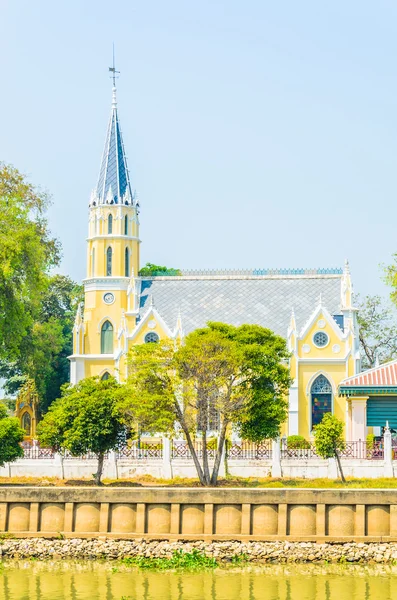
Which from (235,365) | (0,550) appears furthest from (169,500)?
(235,365)

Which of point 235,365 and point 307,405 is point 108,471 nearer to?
point 235,365

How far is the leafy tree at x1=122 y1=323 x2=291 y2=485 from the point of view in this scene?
1575 inches

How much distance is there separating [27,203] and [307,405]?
615 inches

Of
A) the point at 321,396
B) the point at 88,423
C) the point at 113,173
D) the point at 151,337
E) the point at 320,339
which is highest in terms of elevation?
the point at 113,173

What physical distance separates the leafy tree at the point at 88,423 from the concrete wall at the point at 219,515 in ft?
26.3

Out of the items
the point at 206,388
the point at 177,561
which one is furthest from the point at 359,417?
the point at 177,561

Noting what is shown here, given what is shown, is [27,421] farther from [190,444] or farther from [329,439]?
[329,439]

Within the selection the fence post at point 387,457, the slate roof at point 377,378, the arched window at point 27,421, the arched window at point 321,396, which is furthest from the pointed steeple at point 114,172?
the fence post at point 387,457

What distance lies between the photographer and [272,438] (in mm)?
42031

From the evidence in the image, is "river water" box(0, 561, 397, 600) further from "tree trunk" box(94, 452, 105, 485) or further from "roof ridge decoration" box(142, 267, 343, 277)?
"roof ridge decoration" box(142, 267, 343, 277)

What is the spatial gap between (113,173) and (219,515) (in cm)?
3330

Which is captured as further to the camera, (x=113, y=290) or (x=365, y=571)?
(x=113, y=290)

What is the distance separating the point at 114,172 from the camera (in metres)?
61.9

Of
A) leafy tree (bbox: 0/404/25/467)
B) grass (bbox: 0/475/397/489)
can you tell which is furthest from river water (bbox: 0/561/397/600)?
leafy tree (bbox: 0/404/25/467)
